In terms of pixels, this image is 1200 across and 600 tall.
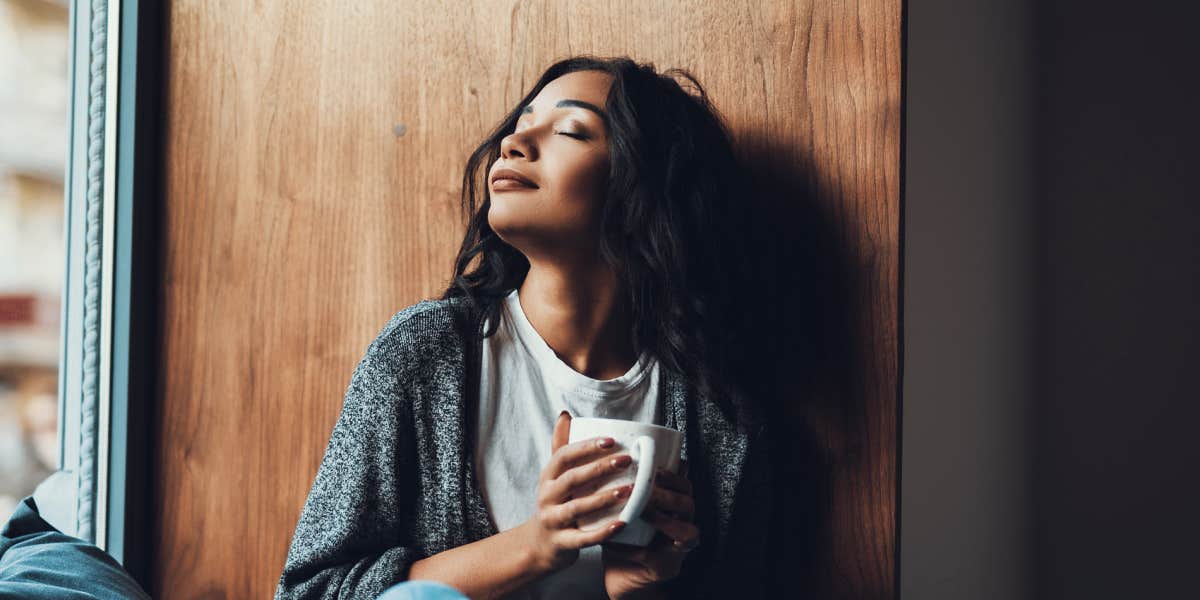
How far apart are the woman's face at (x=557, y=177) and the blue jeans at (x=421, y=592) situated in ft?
1.13

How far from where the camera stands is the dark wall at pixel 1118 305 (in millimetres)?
1499

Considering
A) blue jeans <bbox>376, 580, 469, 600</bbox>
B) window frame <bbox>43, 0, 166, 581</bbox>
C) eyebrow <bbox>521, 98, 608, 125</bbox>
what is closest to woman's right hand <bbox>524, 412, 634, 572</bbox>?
blue jeans <bbox>376, 580, 469, 600</bbox>

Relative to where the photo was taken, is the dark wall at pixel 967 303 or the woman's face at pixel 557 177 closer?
the woman's face at pixel 557 177

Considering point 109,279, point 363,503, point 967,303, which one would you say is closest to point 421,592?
point 363,503

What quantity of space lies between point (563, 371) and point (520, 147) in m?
0.24

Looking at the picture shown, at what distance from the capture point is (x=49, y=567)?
2.18 ft

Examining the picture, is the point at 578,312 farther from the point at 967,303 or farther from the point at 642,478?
the point at 967,303

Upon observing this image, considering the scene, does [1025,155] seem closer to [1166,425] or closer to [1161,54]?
[1161,54]

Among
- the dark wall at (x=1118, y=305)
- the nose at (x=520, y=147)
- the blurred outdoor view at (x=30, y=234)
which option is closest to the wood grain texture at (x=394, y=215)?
the blurred outdoor view at (x=30, y=234)

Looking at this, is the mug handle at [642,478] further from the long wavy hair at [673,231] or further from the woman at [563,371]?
the long wavy hair at [673,231]

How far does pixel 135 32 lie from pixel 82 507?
66 cm

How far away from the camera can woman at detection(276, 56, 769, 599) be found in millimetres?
848

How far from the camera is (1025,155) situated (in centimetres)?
161

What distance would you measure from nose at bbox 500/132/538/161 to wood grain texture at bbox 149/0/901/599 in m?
0.24
